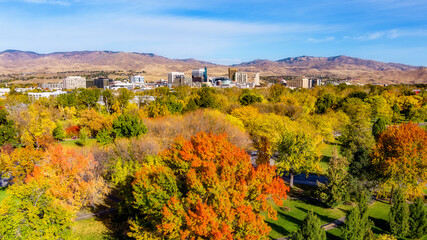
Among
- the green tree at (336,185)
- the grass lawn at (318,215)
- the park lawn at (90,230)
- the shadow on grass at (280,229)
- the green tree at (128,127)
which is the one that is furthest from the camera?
the green tree at (128,127)

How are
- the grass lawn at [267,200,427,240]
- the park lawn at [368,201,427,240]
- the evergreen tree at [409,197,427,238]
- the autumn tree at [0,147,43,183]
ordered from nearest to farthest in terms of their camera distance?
the evergreen tree at [409,197,427,238]
the grass lawn at [267,200,427,240]
the park lawn at [368,201,427,240]
the autumn tree at [0,147,43,183]

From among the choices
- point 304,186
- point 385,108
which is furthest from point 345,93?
point 304,186

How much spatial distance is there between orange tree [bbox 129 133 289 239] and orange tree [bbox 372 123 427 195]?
15078 millimetres

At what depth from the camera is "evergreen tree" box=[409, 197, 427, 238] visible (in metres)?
23.1

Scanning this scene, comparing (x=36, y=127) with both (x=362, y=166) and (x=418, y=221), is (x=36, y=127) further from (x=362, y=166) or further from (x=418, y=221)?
(x=418, y=221)

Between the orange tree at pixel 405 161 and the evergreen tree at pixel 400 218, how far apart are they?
456 centimetres

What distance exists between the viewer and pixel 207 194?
747 inches

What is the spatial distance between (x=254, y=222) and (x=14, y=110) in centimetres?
5420

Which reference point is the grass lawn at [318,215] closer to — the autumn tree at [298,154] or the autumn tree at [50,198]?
the autumn tree at [298,154]

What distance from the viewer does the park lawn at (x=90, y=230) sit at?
79.0ft

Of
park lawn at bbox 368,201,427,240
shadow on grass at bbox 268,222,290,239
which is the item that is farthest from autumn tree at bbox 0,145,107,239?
park lawn at bbox 368,201,427,240

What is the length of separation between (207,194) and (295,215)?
12.4 metres

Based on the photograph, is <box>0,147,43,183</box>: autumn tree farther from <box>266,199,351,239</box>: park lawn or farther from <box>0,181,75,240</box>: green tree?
<box>266,199,351,239</box>: park lawn

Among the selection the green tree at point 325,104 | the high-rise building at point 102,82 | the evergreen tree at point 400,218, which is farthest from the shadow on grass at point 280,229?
the high-rise building at point 102,82
